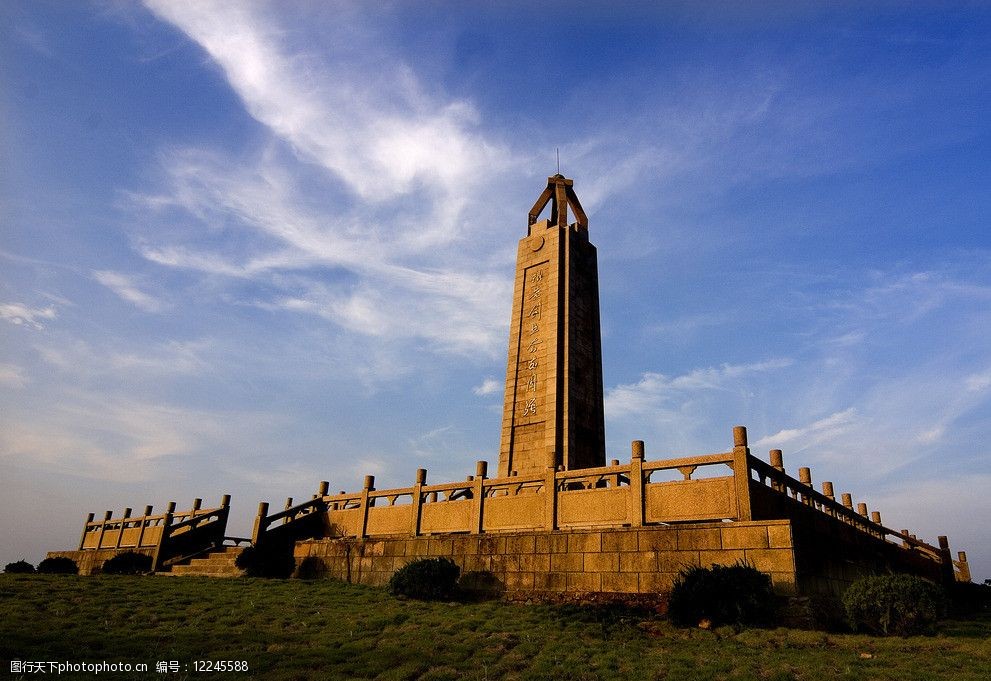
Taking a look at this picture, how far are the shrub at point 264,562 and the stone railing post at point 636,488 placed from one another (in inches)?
453

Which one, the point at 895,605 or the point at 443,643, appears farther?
the point at 895,605

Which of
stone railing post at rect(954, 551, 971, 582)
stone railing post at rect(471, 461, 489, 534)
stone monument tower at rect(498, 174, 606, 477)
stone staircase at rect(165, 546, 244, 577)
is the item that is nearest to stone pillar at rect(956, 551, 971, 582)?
stone railing post at rect(954, 551, 971, 582)

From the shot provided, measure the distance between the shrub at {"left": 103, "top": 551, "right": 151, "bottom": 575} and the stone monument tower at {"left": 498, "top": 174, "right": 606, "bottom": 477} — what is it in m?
13.4

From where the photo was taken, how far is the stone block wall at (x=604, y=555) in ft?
42.8

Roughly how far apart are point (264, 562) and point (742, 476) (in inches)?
587

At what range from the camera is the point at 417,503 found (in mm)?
19422

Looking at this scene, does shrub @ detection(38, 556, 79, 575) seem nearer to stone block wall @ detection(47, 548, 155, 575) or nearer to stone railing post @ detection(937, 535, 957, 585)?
stone block wall @ detection(47, 548, 155, 575)

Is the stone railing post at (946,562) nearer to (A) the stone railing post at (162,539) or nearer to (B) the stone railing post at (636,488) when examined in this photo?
(B) the stone railing post at (636,488)

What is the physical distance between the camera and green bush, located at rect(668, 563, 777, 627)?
1193 cm

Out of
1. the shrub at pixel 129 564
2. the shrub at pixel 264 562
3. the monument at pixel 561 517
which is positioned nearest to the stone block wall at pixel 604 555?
the monument at pixel 561 517

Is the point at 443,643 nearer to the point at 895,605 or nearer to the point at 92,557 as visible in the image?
the point at 895,605

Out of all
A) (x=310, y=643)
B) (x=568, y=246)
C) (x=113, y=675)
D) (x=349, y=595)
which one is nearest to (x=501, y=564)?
(x=349, y=595)

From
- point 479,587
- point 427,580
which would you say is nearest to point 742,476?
point 479,587

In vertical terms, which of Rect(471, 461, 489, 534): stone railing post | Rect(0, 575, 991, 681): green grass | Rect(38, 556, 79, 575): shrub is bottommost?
Rect(0, 575, 991, 681): green grass
